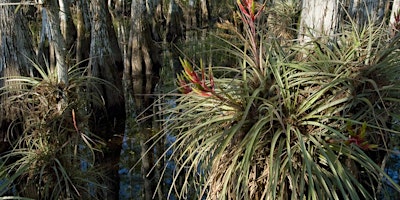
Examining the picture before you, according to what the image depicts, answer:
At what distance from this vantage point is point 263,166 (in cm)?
151

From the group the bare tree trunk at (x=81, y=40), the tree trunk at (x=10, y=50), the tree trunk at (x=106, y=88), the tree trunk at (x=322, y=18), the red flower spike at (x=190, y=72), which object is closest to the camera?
the red flower spike at (x=190, y=72)

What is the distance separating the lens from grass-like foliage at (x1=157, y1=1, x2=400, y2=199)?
1356mm

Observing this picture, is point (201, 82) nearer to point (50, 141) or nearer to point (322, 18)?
point (322, 18)

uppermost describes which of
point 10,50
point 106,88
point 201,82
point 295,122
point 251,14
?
point 251,14

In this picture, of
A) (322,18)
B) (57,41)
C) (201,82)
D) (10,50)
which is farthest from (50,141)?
(322,18)

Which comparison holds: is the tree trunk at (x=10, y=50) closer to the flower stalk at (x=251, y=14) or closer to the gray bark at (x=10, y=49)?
the gray bark at (x=10, y=49)

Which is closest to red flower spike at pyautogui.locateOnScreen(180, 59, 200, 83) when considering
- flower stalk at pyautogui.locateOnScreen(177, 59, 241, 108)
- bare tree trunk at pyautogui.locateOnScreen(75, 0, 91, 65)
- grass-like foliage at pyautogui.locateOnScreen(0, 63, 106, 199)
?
flower stalk at pyautogui.locateOnScreen(177, 59, 241, 108)

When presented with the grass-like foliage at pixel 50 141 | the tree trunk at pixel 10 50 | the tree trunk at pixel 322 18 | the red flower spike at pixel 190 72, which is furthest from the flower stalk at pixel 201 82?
the tree trunk at pixel 10 50

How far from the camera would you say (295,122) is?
1.45m

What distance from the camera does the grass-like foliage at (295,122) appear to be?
136cm

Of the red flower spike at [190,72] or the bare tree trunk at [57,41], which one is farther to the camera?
the bare tree trunk at [57,41]

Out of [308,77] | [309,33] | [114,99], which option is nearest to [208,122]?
[308,77]

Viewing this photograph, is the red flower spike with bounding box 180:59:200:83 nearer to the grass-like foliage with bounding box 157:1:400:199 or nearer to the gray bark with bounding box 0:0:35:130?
the grass-like foliage with bounding box 157:1:400:199

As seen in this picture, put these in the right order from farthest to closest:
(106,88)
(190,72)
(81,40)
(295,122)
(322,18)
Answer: (81,40)
(106,88)
(322,18)
(295,122)
(190,72)
